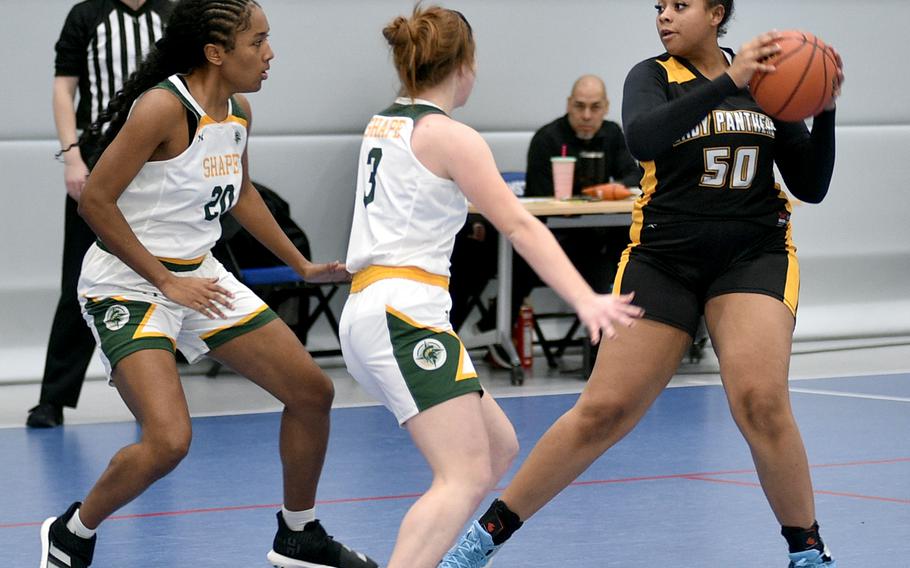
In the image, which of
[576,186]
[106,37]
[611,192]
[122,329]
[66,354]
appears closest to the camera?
[122,329]

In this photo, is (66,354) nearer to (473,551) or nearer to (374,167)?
(473,551)

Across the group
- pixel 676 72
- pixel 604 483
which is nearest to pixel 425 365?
pixel 676 72

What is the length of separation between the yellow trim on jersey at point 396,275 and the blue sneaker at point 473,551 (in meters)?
0.86

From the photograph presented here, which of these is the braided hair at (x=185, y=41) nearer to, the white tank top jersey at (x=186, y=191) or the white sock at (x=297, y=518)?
the white tank top jersey at (x=186, y=191)

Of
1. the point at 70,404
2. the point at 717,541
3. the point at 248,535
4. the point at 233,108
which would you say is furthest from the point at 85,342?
the point at 717,541

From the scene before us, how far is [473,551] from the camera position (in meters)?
3.74

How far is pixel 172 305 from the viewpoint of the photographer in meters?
3.72

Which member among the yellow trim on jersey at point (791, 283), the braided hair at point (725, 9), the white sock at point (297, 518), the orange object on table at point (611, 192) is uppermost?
the braided hair at point (725, 9)

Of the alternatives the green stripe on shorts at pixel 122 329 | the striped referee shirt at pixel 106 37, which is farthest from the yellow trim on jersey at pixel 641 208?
the striped referee shirt at pixel 106 37

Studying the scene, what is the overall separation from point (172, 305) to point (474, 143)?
3.69 feet

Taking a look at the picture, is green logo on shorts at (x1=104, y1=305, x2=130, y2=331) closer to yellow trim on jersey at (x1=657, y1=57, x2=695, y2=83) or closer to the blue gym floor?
the blue gym floor

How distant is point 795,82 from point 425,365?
1178 mm

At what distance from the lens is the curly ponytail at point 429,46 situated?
10.1 feet

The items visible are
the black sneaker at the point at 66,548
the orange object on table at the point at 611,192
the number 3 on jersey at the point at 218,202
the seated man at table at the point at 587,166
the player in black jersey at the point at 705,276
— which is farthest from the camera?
the seated man at table at the point at 587,166
